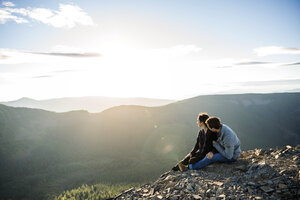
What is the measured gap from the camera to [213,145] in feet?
24.3

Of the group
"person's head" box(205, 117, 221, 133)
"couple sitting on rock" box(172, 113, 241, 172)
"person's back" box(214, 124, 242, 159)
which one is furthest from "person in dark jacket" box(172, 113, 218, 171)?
"person's head" box(205, 117, 221, 133)

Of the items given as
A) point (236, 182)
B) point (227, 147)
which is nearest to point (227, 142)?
point (227, 147)

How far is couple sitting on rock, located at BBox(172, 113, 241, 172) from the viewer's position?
6957mm

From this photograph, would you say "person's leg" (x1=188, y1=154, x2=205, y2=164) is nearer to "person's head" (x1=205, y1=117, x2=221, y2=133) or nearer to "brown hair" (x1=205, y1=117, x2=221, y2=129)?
"person's head" (x1=205, y1=117, x2=221, y2=133)

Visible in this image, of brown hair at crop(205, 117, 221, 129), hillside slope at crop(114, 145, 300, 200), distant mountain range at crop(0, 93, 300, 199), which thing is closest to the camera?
hillside slope at crop(114, 145, 300, 200)

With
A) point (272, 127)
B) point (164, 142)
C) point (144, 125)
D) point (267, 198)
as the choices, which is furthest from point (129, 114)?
point (267, 198)

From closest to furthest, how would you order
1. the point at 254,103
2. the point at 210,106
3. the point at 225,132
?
the point at 225,132 < the point at 210,106 < the point at 254,103

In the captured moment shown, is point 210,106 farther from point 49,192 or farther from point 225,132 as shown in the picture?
point 225,132

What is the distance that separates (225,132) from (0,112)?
78.2 metres

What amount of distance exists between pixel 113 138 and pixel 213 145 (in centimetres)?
6676

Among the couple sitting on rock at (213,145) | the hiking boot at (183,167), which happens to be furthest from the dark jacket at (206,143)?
the hiking boot at (183,167)

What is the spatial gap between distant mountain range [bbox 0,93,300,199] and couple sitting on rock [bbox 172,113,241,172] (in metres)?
28.5

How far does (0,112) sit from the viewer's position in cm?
6291

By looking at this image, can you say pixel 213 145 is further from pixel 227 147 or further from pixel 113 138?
pixel 113 138
